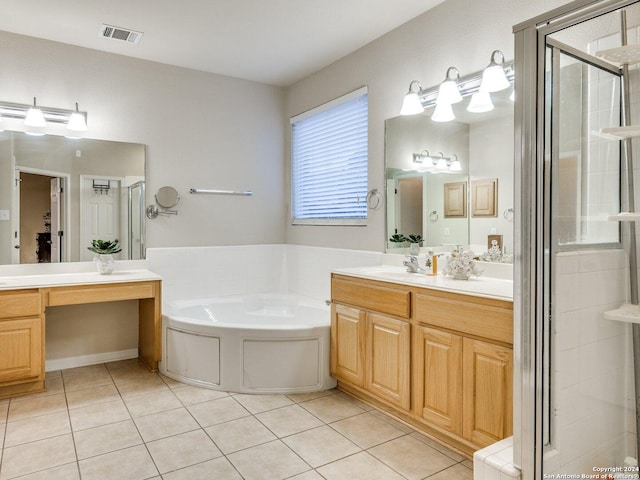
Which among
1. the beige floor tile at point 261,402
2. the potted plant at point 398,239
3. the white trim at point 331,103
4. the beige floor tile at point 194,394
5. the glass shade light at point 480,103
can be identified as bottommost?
the beige floor tile at point 261,402

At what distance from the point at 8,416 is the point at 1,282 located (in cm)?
94

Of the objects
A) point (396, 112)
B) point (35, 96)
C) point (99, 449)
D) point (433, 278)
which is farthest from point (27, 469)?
point (396, 112)

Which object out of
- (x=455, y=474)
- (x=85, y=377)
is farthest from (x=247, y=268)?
(x=455, y=474)

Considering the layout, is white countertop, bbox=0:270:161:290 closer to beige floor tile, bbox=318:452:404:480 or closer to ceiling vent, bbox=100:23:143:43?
ceiling vent, bbox=100:23:143:43

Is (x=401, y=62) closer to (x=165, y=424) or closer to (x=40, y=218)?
(x=165, y=424)

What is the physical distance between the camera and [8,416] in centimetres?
272

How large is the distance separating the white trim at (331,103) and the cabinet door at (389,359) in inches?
74.7

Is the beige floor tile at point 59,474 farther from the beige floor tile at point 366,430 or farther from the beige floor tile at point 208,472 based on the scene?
the beige floor tile at point 366,430

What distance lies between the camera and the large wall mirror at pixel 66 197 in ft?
11.0

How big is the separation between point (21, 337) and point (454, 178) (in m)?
3.08

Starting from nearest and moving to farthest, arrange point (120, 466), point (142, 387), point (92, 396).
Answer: point (120, 466), point (92, 396), point (142, 387)

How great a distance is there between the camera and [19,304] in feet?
9.70

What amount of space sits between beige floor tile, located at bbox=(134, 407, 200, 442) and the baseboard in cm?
132

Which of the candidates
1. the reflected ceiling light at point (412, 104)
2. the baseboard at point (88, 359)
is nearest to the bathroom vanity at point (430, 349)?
the reflected ceiling light at point (412, 104)
